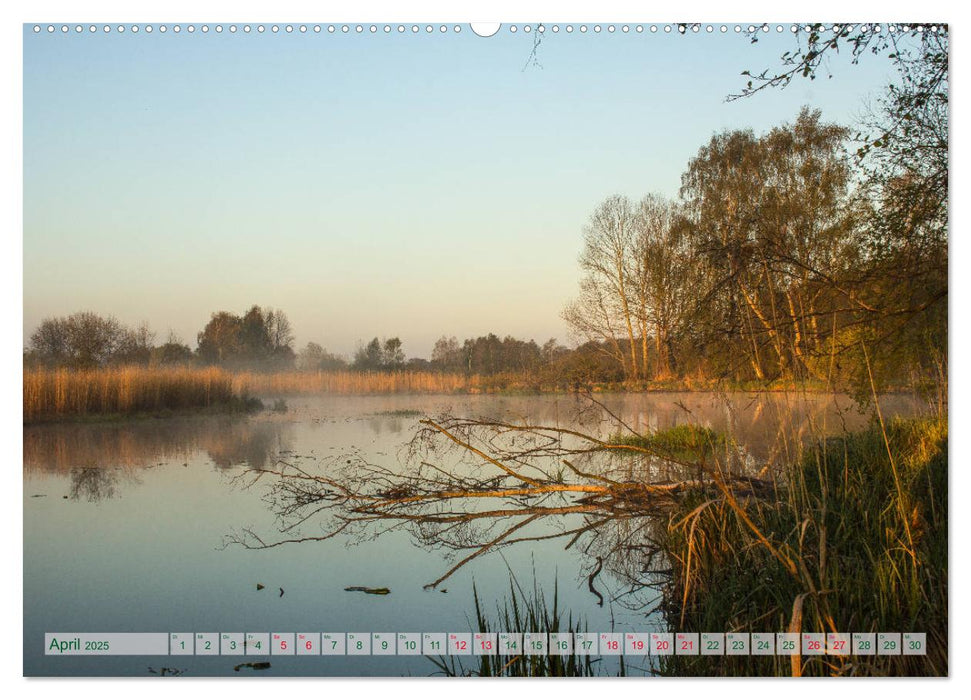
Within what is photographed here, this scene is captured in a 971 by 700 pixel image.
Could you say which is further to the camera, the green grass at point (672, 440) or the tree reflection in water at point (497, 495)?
the green grass at point (672, 440)

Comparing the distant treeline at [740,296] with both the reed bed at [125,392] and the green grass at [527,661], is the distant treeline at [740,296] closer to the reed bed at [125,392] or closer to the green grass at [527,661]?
the reed bed at [125,392]

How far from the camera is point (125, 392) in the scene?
4477 millimetres

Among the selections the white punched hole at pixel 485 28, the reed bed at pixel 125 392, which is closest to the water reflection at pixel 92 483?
the reed bed at pixel 125 392

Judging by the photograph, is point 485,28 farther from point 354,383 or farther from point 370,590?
A: point 354,383

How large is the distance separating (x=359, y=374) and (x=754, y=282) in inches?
98.1

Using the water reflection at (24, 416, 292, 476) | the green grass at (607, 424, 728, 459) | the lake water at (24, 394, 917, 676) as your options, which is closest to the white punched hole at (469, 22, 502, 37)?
the lake water at (24, 394, 917, 676)

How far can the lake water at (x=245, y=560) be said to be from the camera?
104 inches

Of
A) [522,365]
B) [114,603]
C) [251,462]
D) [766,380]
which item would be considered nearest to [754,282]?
[766,380]

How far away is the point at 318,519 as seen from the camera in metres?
3.63

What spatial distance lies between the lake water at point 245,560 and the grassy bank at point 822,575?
0.92ft

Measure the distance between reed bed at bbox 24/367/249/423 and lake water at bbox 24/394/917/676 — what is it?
0.13m

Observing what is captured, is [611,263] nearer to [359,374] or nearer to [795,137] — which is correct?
[795,137]

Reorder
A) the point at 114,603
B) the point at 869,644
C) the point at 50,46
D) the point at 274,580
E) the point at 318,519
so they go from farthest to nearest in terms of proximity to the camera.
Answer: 1. the point at 318,519
2. the point at 274,580
3. the point at 114,603
4. the point at 50,46
5. the point at 869,644

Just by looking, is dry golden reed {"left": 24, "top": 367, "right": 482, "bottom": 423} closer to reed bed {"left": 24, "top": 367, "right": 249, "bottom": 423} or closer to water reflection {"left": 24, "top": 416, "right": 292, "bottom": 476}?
reed bed {"left": 24, "top": 367, "right": 249, "bottom": 423}
